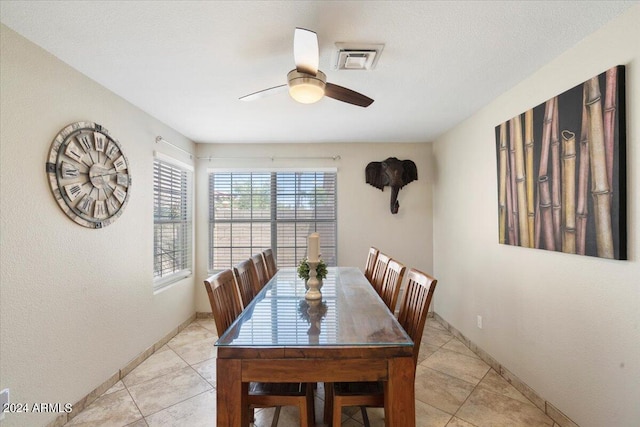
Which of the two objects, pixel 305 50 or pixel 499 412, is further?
pixel 499 412

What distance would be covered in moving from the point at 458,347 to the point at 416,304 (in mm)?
1875

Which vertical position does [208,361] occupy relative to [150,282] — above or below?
below

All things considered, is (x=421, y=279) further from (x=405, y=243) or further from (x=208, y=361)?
(x=405, y=243)

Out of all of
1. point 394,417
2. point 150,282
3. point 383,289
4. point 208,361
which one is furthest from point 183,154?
point 394,417

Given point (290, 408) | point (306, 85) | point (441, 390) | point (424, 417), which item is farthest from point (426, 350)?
point (306, 85)

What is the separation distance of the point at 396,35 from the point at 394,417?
6.28ft

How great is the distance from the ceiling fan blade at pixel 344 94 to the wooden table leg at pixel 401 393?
148 cm

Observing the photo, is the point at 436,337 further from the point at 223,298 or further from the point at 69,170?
the point at 69,170

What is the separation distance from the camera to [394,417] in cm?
127

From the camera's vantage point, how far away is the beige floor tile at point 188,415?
76.7 inches

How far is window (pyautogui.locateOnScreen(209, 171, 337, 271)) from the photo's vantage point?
13.6 ft

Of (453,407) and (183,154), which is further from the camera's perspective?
(183,154)

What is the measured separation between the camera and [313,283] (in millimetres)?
2055

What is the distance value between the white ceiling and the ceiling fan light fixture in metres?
0.26
